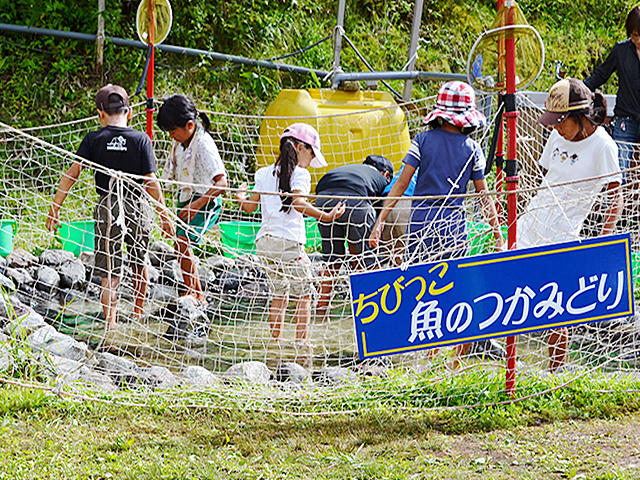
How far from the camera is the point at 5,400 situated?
3027 mm

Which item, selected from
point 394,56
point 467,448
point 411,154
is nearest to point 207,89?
point 394,56

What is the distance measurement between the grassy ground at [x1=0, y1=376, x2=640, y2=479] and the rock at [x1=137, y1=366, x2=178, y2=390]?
0.75 feet

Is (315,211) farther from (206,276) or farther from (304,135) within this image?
(206,276)

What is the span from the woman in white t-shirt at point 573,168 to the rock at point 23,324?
7.82 feet

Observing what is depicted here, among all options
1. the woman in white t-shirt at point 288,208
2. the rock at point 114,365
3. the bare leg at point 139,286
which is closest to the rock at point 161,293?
the bare leg at point 139,286

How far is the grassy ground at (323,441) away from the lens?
255 centimetres

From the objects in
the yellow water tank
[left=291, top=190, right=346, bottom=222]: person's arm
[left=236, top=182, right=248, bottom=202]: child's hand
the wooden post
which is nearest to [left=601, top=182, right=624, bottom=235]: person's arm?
[left=291, top=190, right=346, bottom=222]: person's arm

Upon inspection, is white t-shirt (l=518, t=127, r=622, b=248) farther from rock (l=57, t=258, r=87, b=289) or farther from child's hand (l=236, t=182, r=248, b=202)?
rock (l=57, t=258, r=87, b=289)

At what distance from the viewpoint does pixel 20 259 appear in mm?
5465

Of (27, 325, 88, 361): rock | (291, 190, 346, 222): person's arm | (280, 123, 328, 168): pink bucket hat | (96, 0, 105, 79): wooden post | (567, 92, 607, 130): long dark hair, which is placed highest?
(96, 0, 105, 79): wooden post

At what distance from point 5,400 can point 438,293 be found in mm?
1782

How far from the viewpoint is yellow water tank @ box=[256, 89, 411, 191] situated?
21.6 feet

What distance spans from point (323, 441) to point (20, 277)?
10.2ft

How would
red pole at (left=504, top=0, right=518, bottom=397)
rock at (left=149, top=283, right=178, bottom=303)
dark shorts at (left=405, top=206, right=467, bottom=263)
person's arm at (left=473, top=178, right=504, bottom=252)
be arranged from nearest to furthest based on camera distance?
red pole at (left=504, top=0, right=518, bottom=397), person's arm at (left=473, top=178, right=504, bottom=252), dark shorts at (left=405, top=206, right=467, bottom=263), rock at (left=149, top=283, right=178, bottom=303)
